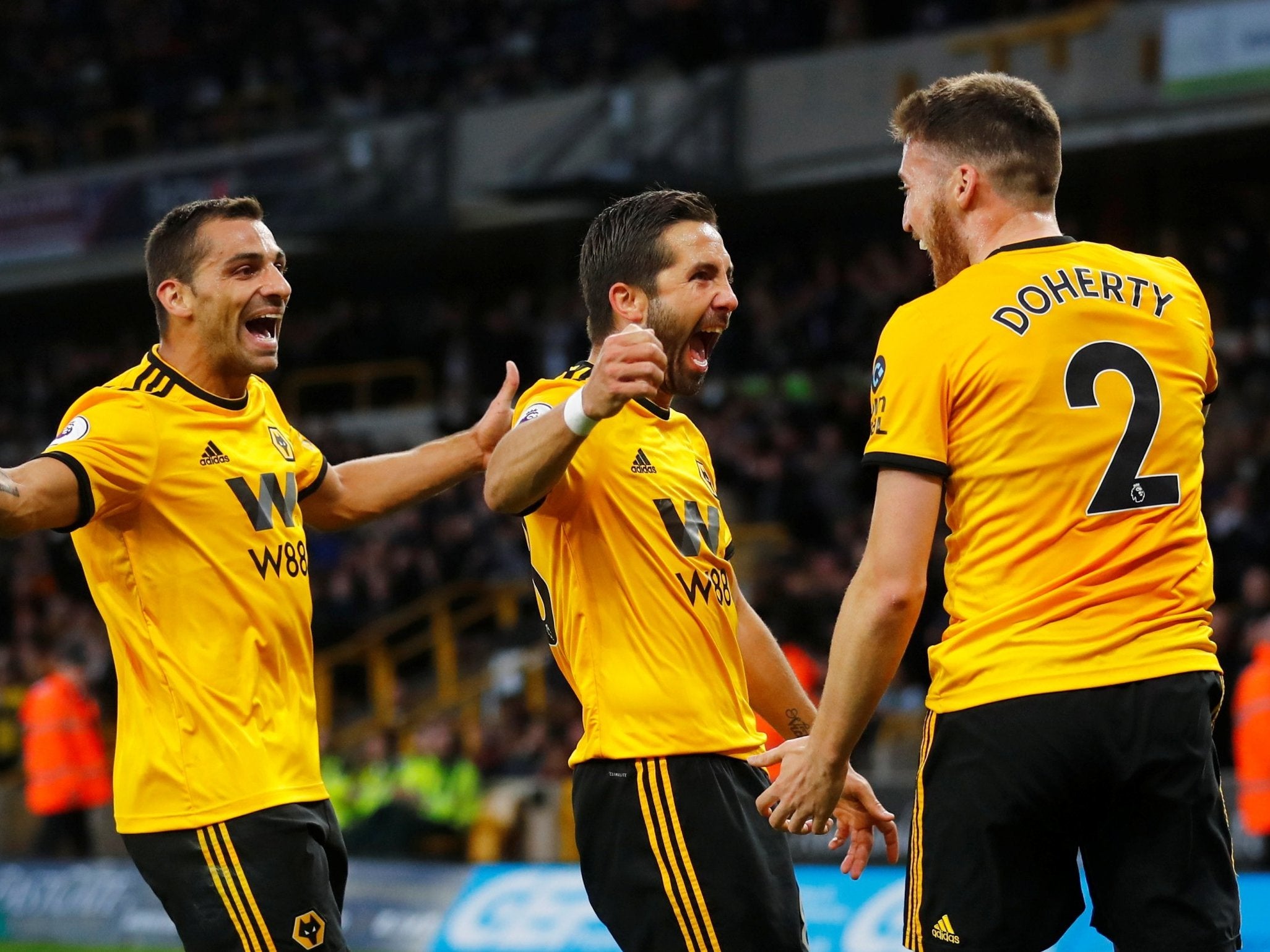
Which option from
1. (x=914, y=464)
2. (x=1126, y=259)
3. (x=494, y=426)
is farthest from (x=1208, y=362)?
(x=494, y=426)

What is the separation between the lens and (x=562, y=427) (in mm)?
4070

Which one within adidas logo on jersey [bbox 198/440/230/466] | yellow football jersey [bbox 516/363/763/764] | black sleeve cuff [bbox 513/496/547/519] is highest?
adidas logo on jersey [bbox 198/440/230/466]

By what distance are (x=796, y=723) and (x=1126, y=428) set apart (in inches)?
59.9

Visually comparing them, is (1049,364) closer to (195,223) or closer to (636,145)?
(195,223)

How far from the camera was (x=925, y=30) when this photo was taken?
19906 mm

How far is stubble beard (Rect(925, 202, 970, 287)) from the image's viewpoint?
13.2ft

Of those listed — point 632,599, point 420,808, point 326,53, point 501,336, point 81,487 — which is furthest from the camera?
point 326,53

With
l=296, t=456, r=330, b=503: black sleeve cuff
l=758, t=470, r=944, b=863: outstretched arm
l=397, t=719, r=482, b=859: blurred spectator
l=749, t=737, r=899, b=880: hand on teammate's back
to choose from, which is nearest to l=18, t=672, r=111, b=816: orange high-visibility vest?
l=397, t=719, r=482, b=859: blurred spectator

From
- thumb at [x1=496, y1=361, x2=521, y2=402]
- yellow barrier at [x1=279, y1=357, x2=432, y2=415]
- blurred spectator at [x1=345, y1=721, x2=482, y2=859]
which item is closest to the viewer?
thumb at [x1=496, y1=361, x2=521, y2=402]

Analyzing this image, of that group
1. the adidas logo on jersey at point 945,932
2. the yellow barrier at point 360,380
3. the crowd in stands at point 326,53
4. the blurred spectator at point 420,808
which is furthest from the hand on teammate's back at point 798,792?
the yellow barrier at point 360,380

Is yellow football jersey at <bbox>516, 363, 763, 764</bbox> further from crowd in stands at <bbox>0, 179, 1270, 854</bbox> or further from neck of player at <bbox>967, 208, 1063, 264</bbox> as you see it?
crowd in stands at <bbox>0, 179, 1270, 854</bbox>

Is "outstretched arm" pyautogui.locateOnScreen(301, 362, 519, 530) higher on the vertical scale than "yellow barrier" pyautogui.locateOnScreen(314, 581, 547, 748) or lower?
higher

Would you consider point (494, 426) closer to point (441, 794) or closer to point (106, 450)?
point (106, 450)

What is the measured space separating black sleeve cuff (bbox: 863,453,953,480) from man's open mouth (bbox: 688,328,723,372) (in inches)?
35.6
